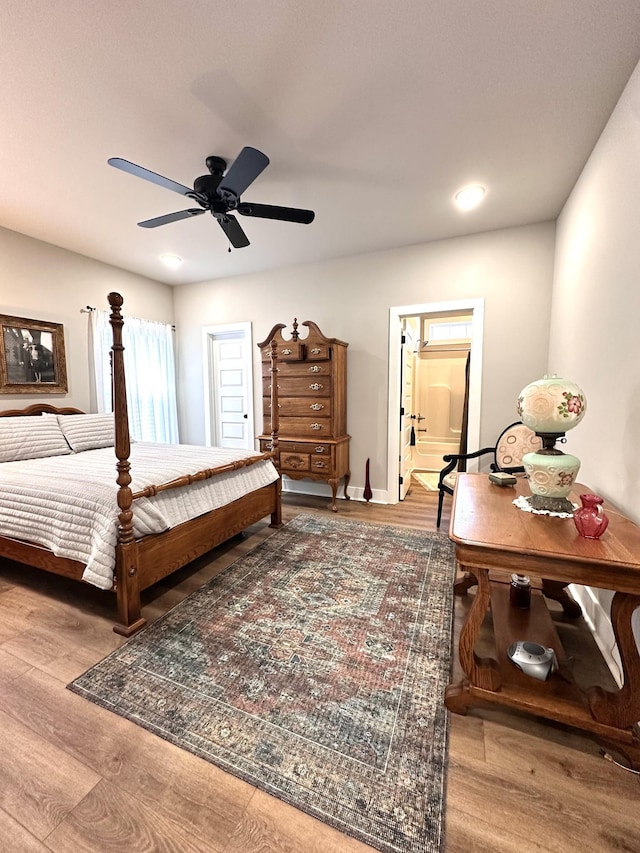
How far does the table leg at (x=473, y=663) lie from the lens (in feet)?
4.31

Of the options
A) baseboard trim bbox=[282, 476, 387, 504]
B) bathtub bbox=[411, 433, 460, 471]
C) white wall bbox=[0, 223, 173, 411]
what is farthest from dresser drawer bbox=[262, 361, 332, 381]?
bathtub bbox=[411, 433, 460, 471]

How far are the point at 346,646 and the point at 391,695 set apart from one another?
1.10 feet

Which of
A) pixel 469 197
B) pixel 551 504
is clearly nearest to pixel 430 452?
pixel 469 197

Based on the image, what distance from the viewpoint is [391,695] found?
1.48 meters

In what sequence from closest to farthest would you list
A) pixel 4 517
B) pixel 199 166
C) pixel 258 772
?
1. pixel 258 772
2. pixel 4 517
3. pixel 199 166

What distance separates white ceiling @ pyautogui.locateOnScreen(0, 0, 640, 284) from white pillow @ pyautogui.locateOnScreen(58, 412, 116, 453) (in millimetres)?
1853

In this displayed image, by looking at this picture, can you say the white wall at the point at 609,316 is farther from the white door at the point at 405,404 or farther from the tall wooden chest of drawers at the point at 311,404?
the tall wooden chest of drawers at the point at 311,404

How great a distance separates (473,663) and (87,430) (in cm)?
378

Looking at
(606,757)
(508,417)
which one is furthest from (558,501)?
(508,417)

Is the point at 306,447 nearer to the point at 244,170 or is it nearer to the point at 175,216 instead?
the point at 175,216

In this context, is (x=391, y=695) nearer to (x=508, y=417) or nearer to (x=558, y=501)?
(x=558, y=501)

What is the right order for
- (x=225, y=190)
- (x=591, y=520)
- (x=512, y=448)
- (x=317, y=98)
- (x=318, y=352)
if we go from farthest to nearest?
1. (x=318, y=352)
2. (x=512, y=448)
3. (x=225, y=190)
4. (x=317, y=98)
5. (x=591, y=520)

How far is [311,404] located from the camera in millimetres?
3826

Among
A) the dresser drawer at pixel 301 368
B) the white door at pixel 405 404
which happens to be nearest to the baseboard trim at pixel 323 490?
the white door at pixel 405 404
